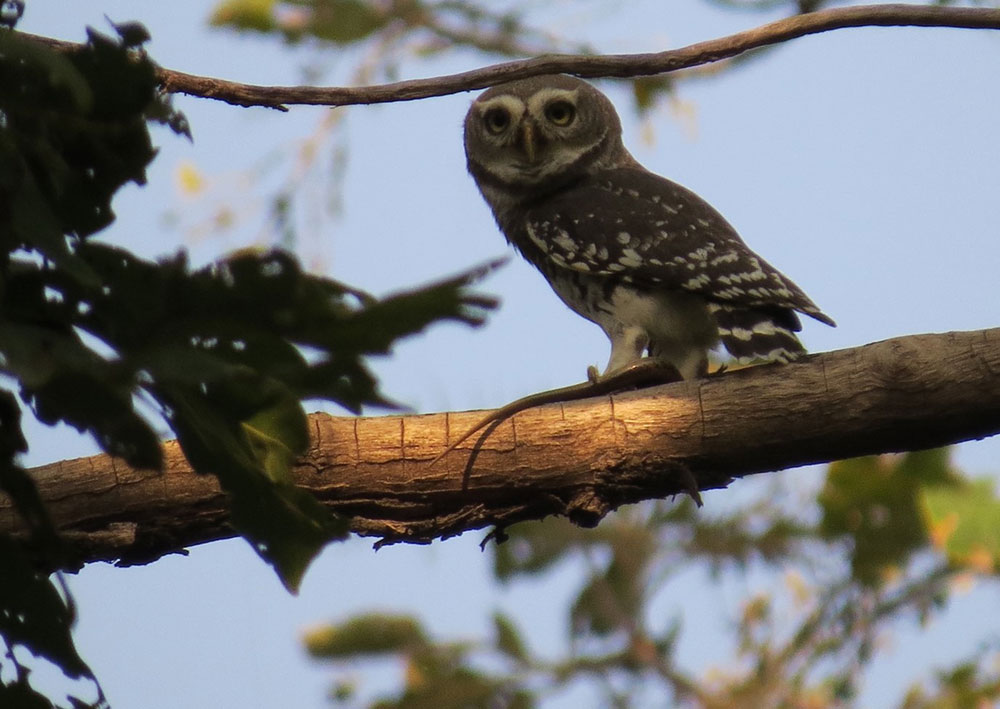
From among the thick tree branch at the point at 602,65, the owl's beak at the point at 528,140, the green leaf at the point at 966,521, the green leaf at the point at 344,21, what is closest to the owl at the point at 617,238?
the owl's beak at the point at 528,140

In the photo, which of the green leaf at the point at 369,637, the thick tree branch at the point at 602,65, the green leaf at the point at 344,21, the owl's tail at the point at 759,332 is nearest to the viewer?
the thick tree branch at the point at 602,65

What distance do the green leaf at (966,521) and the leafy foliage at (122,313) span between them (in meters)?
6.35

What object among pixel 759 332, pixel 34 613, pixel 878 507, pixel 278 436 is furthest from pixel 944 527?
pixel 34 613

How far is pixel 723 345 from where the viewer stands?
4324mm

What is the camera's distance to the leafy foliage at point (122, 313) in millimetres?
1414

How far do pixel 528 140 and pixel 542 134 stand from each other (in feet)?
0.26

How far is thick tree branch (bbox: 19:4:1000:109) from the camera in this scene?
330 centimetres

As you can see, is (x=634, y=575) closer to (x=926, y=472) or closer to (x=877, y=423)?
(x=926, y=472)

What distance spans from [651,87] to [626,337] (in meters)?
3.67

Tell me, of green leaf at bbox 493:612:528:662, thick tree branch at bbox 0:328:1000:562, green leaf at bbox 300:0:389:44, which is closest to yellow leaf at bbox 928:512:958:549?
green leaf at bbox 493:612:528:662

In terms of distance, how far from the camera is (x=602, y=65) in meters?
3.42

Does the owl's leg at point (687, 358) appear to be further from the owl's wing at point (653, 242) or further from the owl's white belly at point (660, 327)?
the owl's wing at point (653, 242)

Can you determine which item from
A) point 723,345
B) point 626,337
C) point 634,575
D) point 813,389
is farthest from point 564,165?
point 634,575

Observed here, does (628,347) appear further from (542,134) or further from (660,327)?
(542,134)
